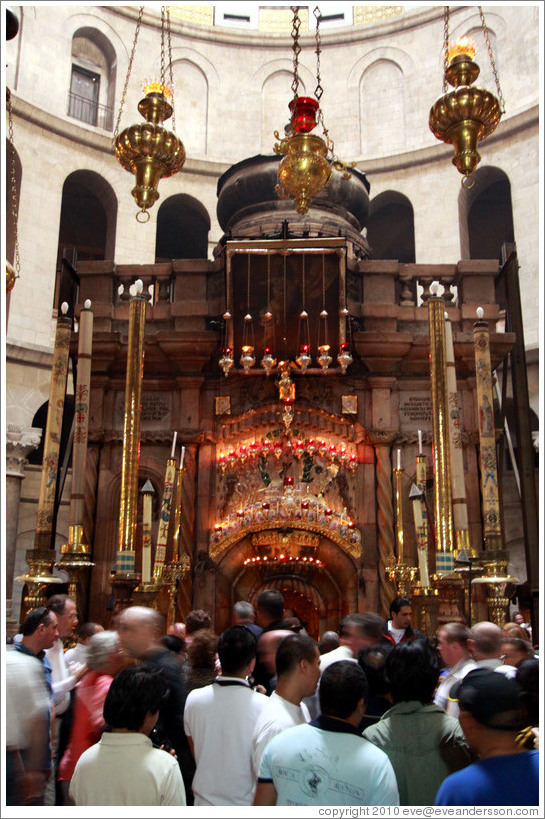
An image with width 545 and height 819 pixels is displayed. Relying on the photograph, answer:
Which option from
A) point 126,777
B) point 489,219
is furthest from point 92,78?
point 126,777

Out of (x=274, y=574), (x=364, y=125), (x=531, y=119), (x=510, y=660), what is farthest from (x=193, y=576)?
(x=364, y=125)

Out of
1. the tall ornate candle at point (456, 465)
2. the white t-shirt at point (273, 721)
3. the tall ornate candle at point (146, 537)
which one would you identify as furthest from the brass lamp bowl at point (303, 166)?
the white t-shirt at point (273, 721)

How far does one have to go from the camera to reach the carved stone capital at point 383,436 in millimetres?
11562

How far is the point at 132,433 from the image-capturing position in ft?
34.3

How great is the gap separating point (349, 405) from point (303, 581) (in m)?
2.77

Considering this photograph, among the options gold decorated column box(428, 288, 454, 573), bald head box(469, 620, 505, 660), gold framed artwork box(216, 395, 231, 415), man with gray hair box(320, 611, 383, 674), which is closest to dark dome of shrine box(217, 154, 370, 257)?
gold framed artwork box(216, 395, 231, 415)

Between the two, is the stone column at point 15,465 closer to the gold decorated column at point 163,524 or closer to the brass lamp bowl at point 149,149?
the gold decorated column at point 163,524

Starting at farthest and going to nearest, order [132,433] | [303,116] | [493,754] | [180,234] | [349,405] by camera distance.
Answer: [180,234], [349,405], [132,433], [303,116], [493,754]

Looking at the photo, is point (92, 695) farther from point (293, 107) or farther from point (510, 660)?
point (293, 107)

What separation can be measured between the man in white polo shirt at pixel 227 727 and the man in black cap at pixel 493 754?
3.94 ft

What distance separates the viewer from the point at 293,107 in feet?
25.6

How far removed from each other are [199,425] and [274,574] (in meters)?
2.55

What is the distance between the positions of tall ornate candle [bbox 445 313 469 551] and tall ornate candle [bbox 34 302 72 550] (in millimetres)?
4693

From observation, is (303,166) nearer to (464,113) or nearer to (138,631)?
(464,113)
